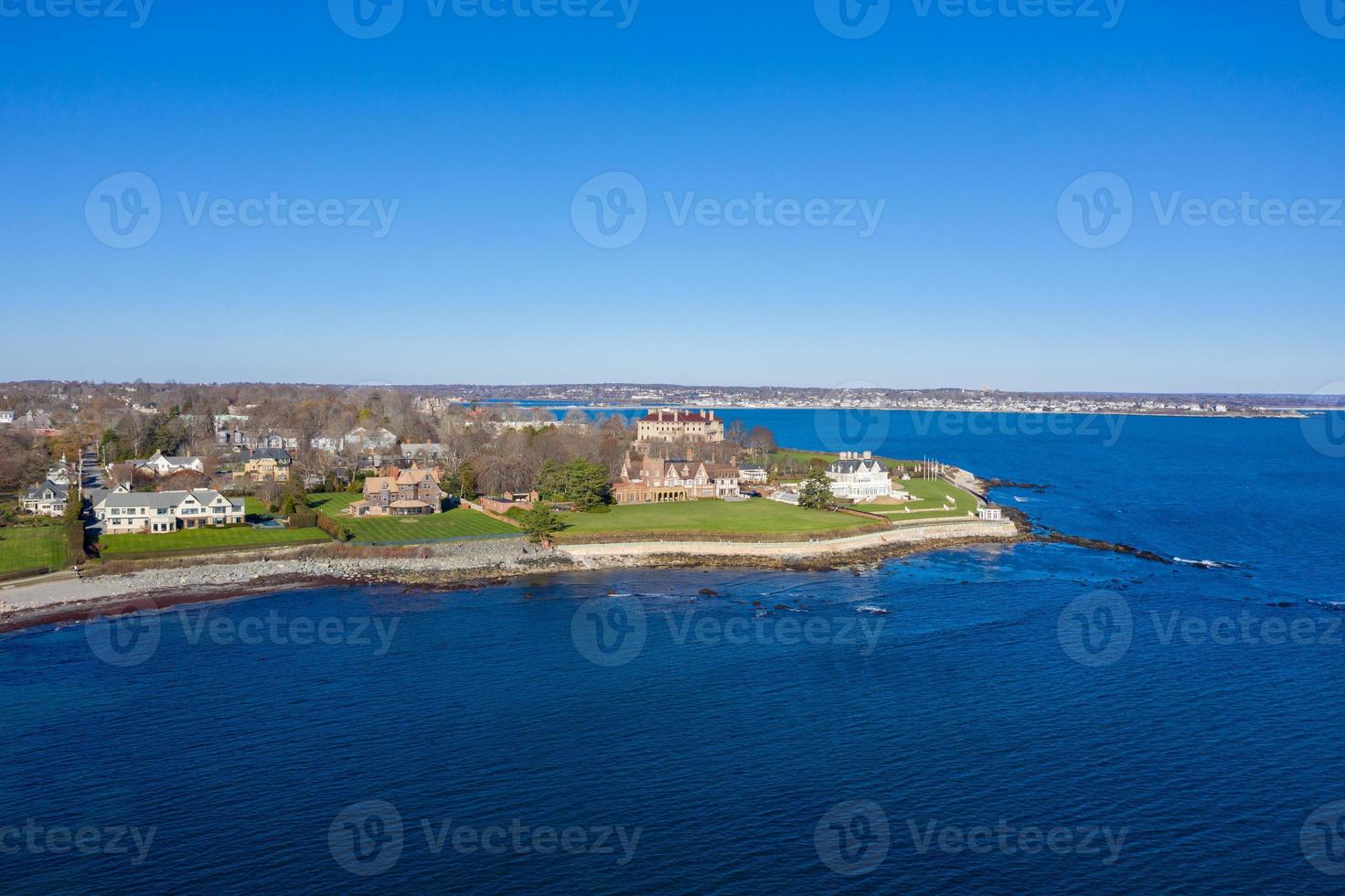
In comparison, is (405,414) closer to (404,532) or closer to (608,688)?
(404,532)

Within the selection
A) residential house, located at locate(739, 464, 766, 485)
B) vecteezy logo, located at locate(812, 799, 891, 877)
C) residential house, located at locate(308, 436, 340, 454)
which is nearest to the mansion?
residential house, located at locate(739, 464, 766, 485)

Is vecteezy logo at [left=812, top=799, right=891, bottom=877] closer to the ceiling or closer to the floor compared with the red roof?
closer to the floor

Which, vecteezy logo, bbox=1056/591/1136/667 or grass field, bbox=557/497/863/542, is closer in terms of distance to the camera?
vecteezy logo, bbox=1056/591/1136/667

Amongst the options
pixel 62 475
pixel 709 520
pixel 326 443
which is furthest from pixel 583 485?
pixel 326 443
